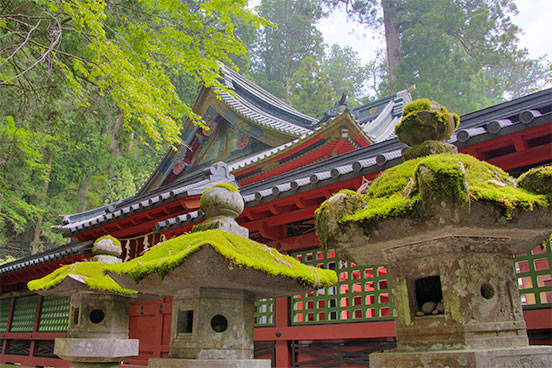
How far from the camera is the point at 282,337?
19.4 feet

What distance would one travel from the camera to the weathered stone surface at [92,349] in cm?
488

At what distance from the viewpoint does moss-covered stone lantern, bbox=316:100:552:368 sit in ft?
7.32

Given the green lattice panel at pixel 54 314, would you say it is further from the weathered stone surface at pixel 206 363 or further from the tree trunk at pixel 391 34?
the tree trunk at pixel 391 34

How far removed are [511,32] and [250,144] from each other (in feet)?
64.2

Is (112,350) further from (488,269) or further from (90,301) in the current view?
(488,269)

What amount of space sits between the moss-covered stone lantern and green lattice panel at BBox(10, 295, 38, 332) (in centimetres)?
1194

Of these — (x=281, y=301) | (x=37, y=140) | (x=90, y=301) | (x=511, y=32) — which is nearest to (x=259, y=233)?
(x=281, y=301)

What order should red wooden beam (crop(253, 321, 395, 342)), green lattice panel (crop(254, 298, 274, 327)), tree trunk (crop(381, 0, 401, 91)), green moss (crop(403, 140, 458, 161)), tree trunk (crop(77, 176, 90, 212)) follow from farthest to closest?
1. tree trunk (crop(381, 0, 401, 91))
2. tree trunk (crop(77, 176, 90, 212))
3. green lattice panel (crop(254, 298, 274, 327))
4. red wooden beam (crop(253, 321, 395, 342))
5. green moss (crop(403, 140, 458, 161))

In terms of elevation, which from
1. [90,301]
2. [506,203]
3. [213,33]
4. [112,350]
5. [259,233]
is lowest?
[112,350]

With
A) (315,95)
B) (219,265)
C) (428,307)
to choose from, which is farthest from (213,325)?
(315,95)

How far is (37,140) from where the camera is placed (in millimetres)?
9438

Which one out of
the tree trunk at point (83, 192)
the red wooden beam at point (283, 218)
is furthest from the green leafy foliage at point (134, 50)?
the tree trunk at point (83, 192)

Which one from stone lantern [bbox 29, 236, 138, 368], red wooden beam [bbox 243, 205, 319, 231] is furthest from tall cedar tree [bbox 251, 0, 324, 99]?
stone lantern [bbox 29, 236, 138, 368]

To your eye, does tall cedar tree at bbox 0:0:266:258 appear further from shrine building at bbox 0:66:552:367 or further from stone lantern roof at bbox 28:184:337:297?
stone lantern roof at bbox 28:184:337:297
